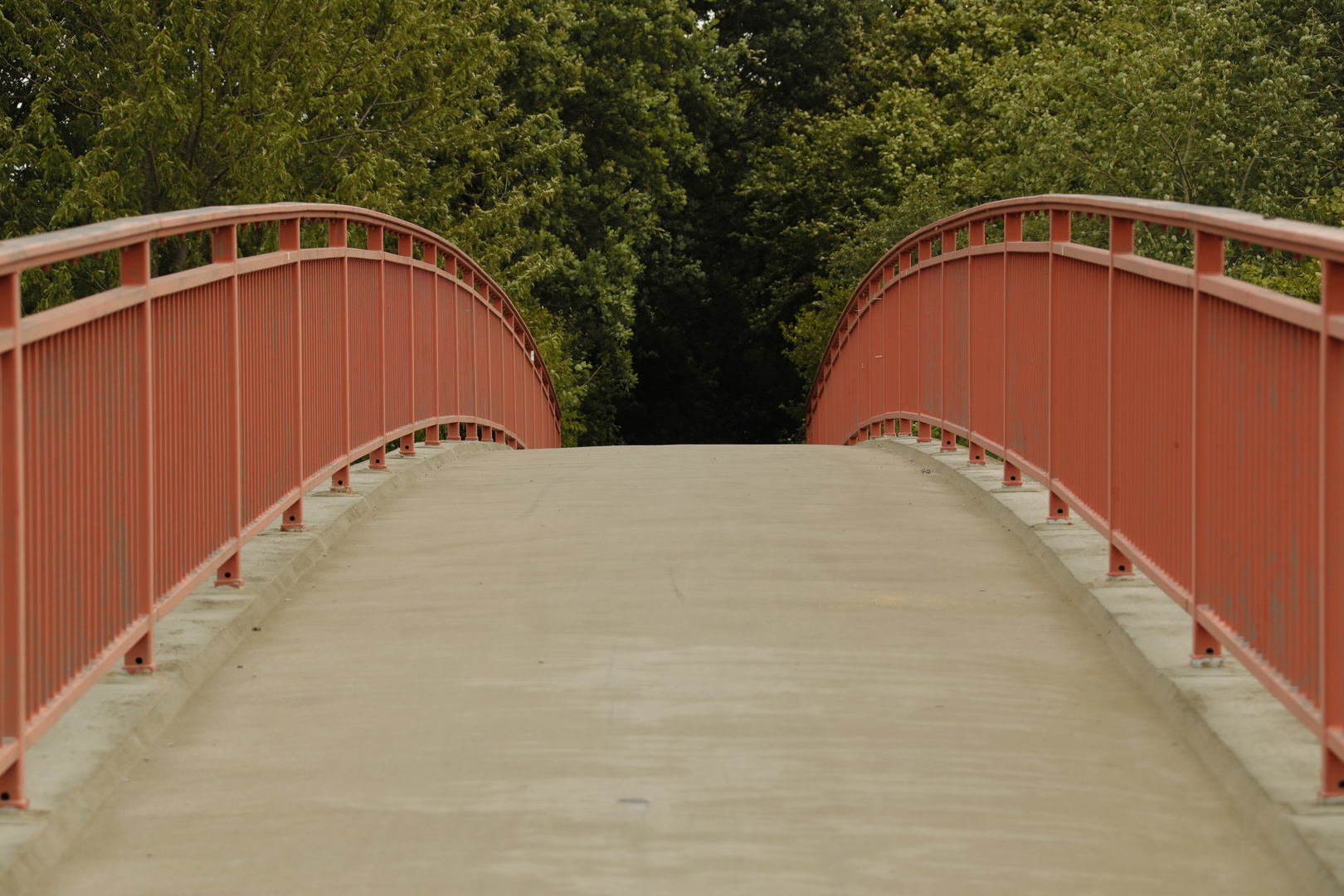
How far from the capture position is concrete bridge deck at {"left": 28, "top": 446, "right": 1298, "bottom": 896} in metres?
4.01

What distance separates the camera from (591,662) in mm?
5496

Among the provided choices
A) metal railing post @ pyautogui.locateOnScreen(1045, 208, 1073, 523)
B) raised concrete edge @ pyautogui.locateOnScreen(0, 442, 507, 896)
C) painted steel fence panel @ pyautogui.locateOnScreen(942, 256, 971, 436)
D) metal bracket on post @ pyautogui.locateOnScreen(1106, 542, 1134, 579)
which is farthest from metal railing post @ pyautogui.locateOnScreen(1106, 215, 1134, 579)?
painted steel fence panel @ pyautogui.locateOnScreen(942, 256, 971, 436)

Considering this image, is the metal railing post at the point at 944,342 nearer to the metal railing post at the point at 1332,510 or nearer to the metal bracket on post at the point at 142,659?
the metal bracket on post at the point at 142,659

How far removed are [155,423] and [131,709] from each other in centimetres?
92

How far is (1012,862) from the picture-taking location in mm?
4004

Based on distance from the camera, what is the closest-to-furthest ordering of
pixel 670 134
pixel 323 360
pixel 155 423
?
1. pixel 155 423
2. pixel 323 360
3. pixel 670 134

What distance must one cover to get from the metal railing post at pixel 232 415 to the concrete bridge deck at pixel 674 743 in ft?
0.76

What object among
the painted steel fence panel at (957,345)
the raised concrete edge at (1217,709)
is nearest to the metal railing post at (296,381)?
the raised concrete edge at (1217,709)

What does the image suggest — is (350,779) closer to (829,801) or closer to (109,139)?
(829,801)

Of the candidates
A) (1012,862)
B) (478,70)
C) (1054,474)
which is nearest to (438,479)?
(1054,474)

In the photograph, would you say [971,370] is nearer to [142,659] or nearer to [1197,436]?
[1197,436]

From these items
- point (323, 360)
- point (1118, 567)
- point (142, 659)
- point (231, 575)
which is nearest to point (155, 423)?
point (142, 659)

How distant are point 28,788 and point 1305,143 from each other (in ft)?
99.3

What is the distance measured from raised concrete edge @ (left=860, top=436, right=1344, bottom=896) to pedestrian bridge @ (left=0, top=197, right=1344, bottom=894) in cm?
2
